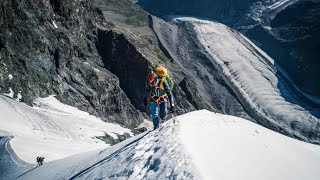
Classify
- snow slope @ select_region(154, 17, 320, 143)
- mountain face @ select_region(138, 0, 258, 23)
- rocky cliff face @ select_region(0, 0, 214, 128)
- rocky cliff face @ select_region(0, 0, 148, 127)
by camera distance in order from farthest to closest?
mountain face @ select_region(138, 0, 258, 23) → snow slope @ select_region(154, 17, 320, 143) → rocky cliff face @ select_region(0, 0, 214, 128) → rocky cliff face @ select_region(0, 0, 148, 127)

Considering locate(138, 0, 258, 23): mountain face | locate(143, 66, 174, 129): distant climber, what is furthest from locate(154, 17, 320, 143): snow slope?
locate(143, 66, 174, 129): distant climber

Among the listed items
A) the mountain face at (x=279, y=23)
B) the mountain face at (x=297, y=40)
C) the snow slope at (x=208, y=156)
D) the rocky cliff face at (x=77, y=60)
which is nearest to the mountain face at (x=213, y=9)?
the mountain face at (x=279, y=23)

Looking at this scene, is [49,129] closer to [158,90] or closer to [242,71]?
[158,90]

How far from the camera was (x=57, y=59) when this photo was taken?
62.4m

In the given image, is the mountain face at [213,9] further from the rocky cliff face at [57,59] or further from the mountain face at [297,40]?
the rocky cliff face at [57,59]

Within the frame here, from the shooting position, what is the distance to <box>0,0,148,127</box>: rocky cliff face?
54656mm

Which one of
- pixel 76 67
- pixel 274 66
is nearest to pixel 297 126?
pixel 274 66

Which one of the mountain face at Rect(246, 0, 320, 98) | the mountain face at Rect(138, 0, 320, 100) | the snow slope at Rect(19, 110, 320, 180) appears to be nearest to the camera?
the snow slope at Rect(19, 110, 320, 180)

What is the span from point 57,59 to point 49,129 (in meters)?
22.8

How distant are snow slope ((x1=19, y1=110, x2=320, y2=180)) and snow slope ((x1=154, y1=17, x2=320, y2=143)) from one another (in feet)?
250

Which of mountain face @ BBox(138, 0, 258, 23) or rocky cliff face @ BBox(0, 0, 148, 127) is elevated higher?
mountain face @ BBox(138, 0, 258, 23)

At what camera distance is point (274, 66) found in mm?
116875

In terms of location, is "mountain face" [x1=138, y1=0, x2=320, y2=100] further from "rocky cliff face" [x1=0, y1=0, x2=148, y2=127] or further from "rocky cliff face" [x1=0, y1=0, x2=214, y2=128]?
"rocky cliff face" [x1=0, y1=0, x2=148, y2=127]

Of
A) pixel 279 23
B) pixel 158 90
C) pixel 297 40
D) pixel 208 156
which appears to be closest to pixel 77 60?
pixel 158 90
